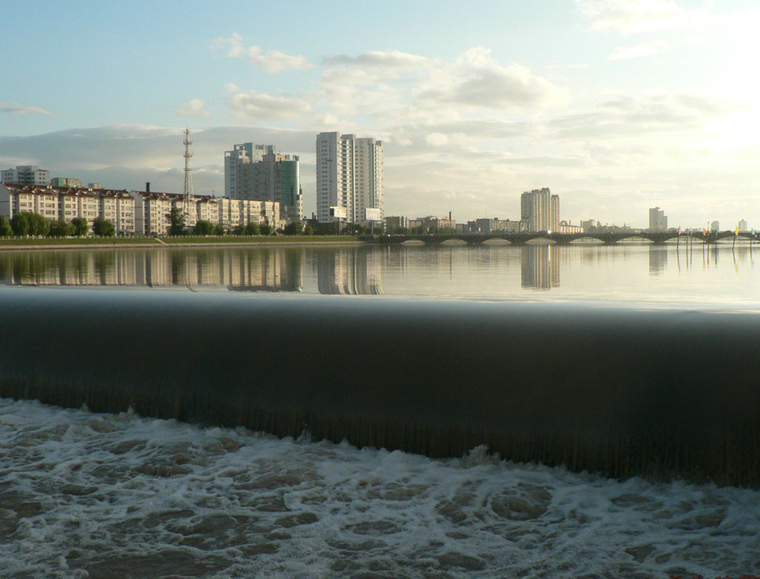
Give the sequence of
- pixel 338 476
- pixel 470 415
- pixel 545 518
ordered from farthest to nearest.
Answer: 1. pixel 470 415
2. pixel 338 476
3. pixel 545 518

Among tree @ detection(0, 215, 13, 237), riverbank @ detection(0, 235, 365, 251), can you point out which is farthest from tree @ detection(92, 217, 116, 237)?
tree @ detection(0, 215, 13, 237)

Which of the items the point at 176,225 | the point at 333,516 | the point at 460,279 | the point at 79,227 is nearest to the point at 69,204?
the point at 176,225

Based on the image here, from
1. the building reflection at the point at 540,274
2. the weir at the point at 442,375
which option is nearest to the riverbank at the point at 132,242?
the building reflection at the point at 540,274

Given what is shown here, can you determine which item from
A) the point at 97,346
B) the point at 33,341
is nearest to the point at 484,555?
the point at 97,346

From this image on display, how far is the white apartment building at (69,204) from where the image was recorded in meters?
162

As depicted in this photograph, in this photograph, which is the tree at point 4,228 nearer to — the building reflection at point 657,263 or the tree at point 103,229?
the tree at point 103,229

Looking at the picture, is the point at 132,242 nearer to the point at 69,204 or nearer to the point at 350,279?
the point at 69,204

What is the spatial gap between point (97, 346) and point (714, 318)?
775 cm

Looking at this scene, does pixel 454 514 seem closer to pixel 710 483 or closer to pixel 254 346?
pixel 710 483

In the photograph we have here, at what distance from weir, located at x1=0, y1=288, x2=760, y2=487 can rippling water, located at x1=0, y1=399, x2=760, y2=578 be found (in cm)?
30

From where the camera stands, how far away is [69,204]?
175 m

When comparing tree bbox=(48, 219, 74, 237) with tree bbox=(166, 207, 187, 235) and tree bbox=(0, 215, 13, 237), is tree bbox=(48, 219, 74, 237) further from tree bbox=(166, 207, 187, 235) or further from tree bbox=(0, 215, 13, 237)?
tree bbox=(166, 207, 187, 235)

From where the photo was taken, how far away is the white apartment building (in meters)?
162

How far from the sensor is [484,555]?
5137 millimetres
